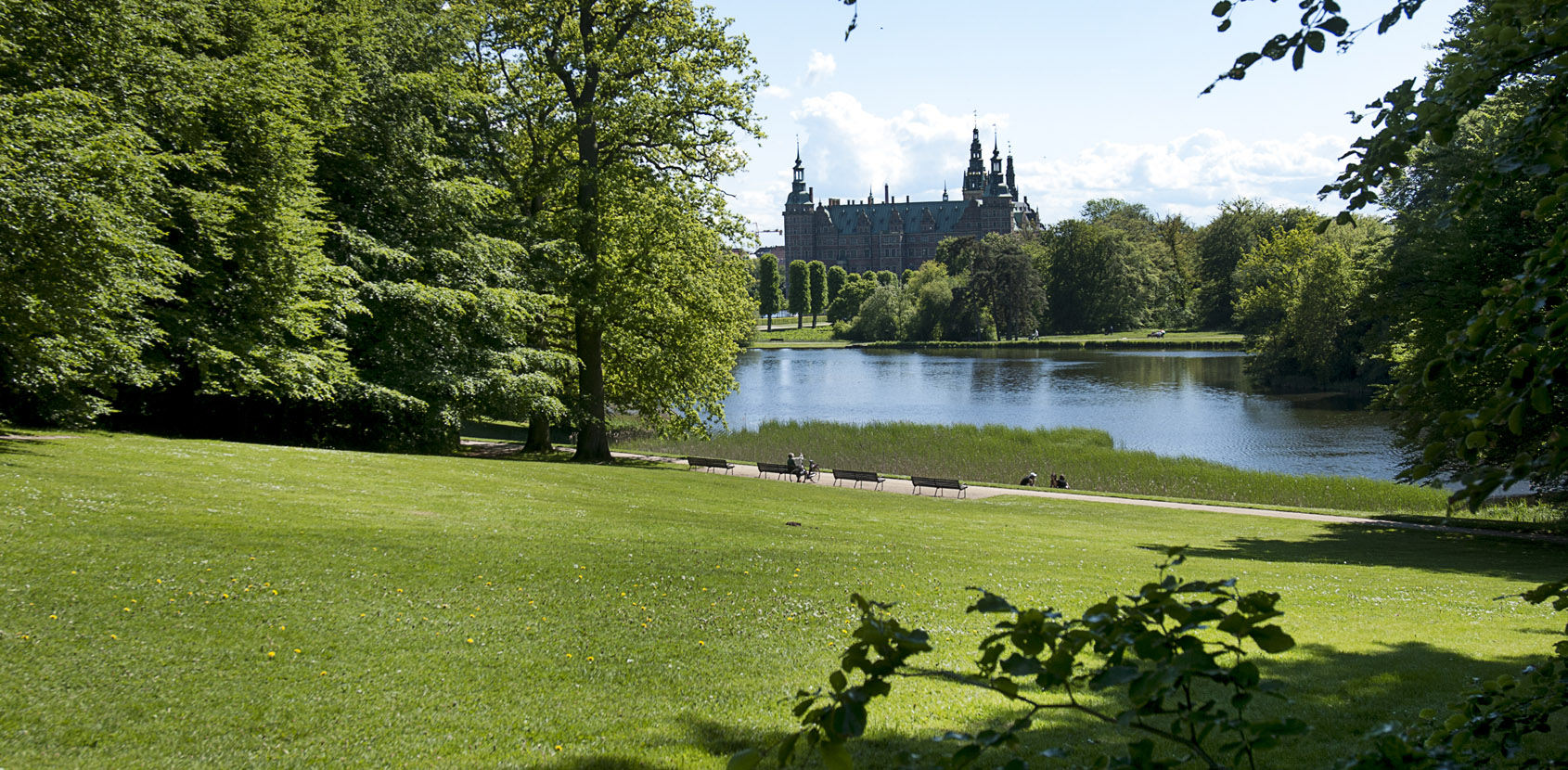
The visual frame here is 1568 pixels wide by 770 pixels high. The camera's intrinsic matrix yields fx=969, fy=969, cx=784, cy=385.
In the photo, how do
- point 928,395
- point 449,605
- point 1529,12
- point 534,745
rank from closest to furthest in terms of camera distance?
1. point 1529,12
2. point 534,745
3. point 449,605
4. point 928,395

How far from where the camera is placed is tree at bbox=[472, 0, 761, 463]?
2519 cm

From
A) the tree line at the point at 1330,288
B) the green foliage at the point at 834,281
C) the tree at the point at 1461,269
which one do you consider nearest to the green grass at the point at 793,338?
the tree line at the point at 1330,288

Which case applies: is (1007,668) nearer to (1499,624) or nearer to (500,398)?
(1499,624)

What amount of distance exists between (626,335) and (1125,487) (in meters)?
14.3

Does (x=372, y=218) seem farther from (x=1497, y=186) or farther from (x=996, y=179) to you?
(x=996, y=179)

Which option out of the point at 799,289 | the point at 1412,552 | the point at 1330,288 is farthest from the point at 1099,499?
the point at 799,289

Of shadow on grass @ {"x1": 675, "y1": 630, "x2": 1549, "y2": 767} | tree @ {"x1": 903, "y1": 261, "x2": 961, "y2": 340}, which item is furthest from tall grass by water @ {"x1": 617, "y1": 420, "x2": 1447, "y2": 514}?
tree @ {"x1": 903, "y1": 261, "x2": 961, "y2": 340}

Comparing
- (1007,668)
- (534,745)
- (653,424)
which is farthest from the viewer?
(653,424)

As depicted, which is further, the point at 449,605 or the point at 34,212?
the point at 34,212

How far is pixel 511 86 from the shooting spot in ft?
85.2

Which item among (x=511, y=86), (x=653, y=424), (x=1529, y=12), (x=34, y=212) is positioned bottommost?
(x=653, y=424)

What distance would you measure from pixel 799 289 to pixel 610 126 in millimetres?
120538

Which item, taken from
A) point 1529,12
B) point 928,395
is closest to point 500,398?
point 1529,12

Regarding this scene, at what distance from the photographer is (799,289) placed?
145m
